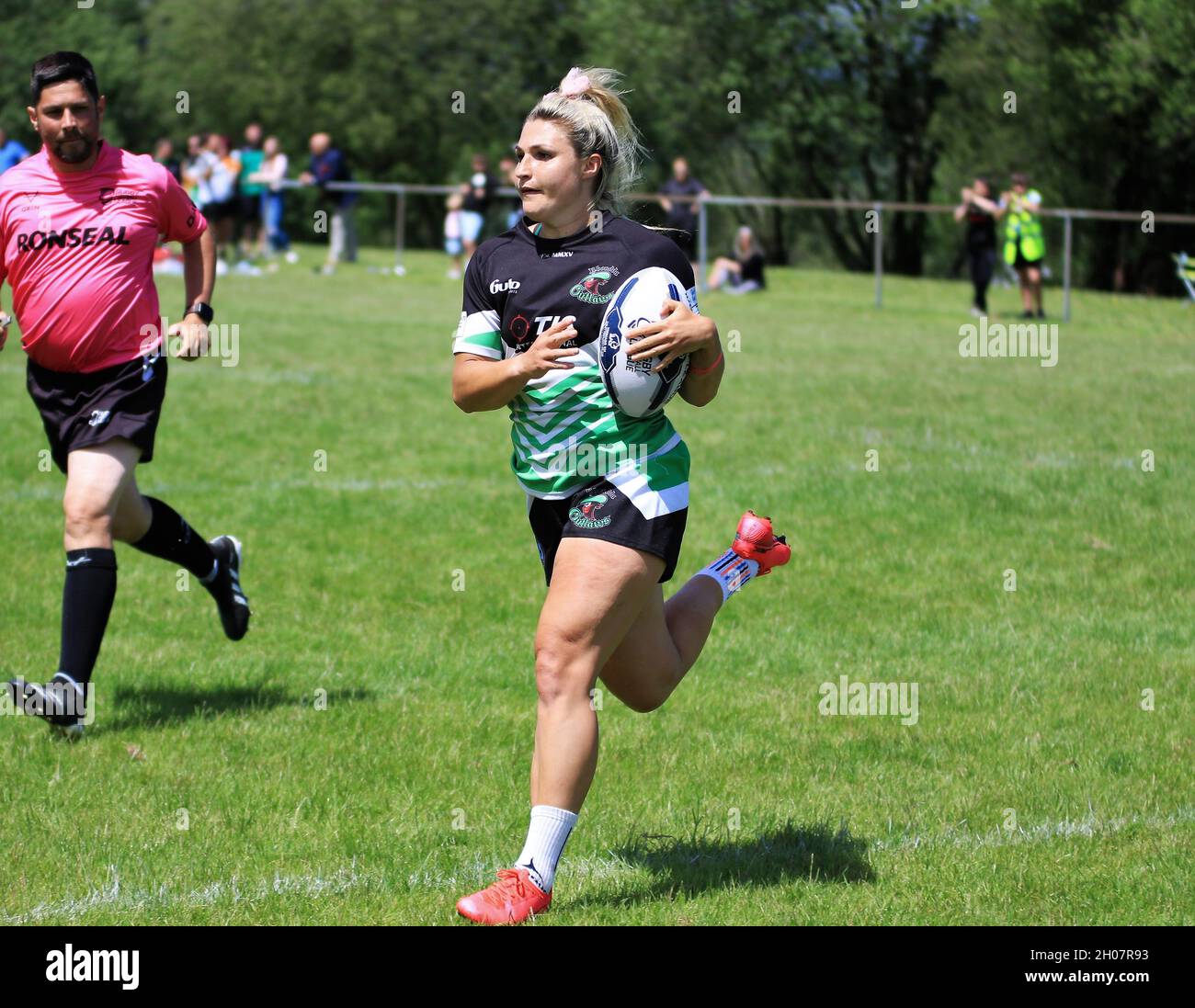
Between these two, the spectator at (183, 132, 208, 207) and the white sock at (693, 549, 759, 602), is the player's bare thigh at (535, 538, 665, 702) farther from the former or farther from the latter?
the spectator at (183, 132, 208, 207)

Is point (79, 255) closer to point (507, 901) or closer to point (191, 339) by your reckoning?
point (191, 339)

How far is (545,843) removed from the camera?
4.47m

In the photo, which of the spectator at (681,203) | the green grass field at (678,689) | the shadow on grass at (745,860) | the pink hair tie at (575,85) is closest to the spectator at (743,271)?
the spectator at (681,203)

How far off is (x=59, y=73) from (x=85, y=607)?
210cm

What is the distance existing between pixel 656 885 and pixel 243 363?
483 inches

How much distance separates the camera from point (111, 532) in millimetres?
6676

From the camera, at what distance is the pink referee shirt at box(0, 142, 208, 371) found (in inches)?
254

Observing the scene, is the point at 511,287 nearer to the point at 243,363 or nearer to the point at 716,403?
the point at 716,403

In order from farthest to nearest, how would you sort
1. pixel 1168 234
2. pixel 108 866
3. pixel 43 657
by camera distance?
1. pixel 1168 234
2. pixel 43 657
3. pixel 108 866

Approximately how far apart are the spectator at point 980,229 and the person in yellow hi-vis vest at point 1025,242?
254 millimetres

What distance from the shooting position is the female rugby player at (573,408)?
447 centimetres

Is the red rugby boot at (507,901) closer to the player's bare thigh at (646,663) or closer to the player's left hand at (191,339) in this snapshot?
the player's bare thigh at (646,663)

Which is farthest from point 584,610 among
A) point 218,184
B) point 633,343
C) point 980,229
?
point 218,184
